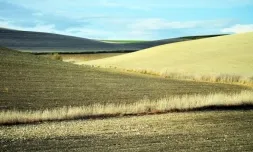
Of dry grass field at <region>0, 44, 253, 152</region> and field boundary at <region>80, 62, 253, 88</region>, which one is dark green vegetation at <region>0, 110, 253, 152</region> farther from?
field boundary at <region>80, 62, 253, 88</region>

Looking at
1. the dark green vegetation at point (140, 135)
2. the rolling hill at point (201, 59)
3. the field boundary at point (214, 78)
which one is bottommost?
the dark green vegetation at point (140, 135)

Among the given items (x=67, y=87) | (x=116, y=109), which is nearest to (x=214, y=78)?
(x=67, y=87)

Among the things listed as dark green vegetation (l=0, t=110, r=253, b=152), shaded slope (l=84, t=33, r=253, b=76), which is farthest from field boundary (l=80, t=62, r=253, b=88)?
dark green vegetation (l=0, t=110, r=253, b=152)

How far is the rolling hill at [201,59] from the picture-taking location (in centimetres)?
4450

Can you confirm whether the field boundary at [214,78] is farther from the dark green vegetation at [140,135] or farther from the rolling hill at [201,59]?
the dark green vegetation at [140,135]

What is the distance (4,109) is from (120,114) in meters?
5.28

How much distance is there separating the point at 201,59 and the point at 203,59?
27 centimetres

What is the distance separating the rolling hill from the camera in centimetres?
4450

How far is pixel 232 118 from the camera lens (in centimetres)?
1981

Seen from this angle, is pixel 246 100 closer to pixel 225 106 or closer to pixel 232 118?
pixel 225 106

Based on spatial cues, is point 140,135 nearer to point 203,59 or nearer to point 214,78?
point 214,78

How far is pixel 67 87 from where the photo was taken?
2923cm

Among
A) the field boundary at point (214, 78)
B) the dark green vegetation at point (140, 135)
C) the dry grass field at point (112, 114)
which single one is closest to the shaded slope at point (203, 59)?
the field boundary at point (214, 78)

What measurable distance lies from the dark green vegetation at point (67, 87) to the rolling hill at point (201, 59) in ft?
29.6
